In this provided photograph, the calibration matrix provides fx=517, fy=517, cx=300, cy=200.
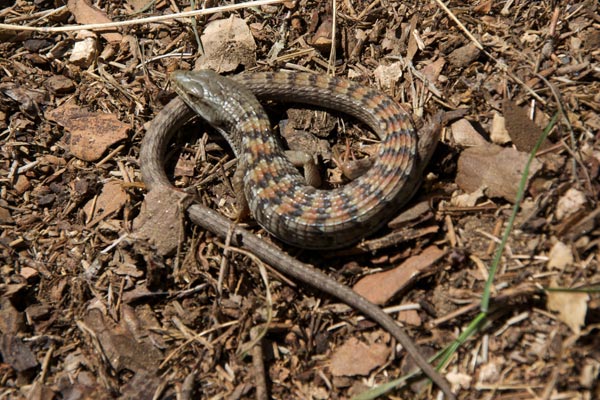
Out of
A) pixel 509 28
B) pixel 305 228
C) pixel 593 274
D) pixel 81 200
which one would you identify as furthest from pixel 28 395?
pixel 509 28

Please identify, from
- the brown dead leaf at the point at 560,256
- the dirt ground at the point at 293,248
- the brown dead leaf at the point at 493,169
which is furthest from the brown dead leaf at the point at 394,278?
the brown dead leaf at the point at 560,256

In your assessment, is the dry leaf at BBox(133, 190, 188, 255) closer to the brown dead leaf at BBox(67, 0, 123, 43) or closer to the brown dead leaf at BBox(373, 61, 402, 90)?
the brown dead leaf at BBox(67, 0, 123, 43)

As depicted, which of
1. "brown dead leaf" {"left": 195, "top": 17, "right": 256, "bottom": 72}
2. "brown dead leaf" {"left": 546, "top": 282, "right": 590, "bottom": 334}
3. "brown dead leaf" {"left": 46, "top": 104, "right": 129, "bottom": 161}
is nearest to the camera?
"brown dead leaf" {"left": 546, "top": 282, "right": 590, "bottom": 334}

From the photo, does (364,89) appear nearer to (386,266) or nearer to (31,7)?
(386,266)

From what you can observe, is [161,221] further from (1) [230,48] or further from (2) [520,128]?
(2) [520,128]

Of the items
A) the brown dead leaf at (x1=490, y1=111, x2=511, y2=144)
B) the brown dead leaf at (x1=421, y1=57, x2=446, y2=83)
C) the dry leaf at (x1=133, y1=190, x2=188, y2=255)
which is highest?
the brown dead leaf at (x1=421, y1=57, x2=446, y2=83)

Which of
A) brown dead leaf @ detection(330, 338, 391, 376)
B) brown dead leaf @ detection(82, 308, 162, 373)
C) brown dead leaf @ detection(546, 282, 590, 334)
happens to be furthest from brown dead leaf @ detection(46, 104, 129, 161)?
brown dead leaf @ detection(546, 282, 590, 334)
